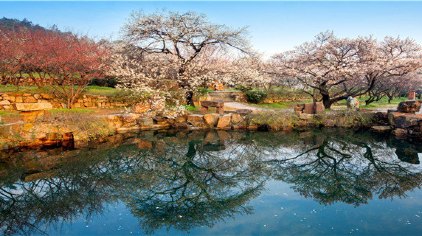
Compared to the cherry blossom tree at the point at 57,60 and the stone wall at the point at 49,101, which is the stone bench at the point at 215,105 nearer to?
the stone wall at the point at 49,101

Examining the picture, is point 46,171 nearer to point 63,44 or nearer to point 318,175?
point 318,175

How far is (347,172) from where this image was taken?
8938mm

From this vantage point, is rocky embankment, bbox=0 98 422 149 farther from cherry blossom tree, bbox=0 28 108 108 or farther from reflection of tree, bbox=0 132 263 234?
cherry blossom tree, bbox=0 28 108 108

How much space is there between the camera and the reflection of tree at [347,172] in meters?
7.45

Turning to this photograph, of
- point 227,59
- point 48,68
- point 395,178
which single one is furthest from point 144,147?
point 227,59

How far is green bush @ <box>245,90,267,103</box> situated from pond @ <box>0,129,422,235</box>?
10.1 metres

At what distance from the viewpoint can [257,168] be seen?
9469mm

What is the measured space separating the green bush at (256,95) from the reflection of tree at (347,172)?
10.4 metres

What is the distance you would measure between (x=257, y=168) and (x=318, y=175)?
178 cm

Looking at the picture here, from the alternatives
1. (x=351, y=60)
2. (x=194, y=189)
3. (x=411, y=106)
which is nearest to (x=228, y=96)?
(x=351, y=60)

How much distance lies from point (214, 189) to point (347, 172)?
4.07 metres

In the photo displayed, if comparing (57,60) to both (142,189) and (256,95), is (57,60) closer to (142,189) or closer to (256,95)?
(142,189)

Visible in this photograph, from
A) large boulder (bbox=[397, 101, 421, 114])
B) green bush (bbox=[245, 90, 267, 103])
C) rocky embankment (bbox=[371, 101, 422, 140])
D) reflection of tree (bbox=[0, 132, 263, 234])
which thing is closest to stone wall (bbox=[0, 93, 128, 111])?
reflection of tree (bbox=[0, 132, 263, 234])

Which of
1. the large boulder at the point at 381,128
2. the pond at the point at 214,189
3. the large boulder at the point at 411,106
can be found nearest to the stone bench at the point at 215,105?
the pond at the point at 214,189
